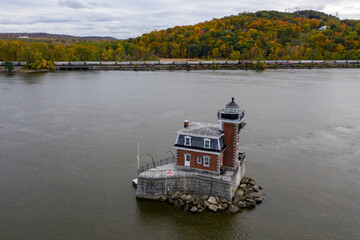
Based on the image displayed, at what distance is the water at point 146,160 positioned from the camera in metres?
22.1

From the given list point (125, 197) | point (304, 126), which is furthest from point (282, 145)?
point (125, 197)

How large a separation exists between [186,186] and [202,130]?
15.3 feet

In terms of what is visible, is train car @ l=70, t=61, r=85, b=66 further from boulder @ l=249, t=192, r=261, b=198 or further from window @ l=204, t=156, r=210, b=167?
boulder @ l=249, t=192, r=261, b=198

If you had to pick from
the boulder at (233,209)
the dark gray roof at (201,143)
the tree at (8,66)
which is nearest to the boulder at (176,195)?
the dark gray roof at (201,143)

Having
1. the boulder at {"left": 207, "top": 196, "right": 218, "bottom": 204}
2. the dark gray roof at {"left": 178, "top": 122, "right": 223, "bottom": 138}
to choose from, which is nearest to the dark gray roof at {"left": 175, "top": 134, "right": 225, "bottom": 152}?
→ the dark gray roof at {"left": 178, "top": 122, "right": 223, "bottom": 138}

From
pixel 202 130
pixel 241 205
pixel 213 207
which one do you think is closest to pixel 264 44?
pixel 202 130

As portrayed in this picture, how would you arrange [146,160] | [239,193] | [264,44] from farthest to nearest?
[264,44] → [146,160] → [239,193]

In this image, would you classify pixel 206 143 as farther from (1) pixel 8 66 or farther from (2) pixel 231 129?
(1) pixel 8 66

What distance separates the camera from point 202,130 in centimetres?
2514

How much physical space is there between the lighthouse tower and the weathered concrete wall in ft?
4.88

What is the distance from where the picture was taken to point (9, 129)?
42906mm

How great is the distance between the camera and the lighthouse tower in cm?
2422

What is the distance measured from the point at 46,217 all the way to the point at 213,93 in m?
54.3

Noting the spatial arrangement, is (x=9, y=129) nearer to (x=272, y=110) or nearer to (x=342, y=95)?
(x=272, y=110)
